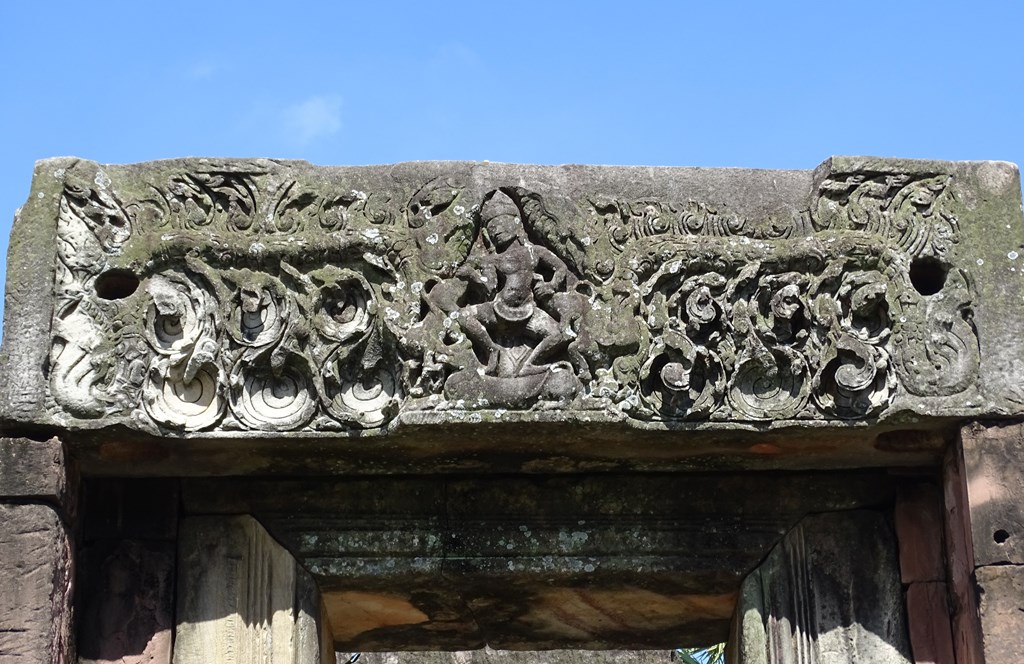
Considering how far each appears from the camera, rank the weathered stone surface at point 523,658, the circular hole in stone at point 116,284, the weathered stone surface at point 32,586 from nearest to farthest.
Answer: the weathered stone surface at point 32,586, the circular hole in stone at point 116,284, the weathered stone surface at point 523,658

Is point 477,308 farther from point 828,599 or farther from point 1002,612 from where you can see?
point 1002,612

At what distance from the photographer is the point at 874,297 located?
269 inches

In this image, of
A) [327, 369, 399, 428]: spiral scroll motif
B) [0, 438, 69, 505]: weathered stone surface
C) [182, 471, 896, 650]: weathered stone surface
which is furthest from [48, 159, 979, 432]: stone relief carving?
[182, 471, 896, 650]: weathered stone surface

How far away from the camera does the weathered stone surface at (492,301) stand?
665 cm

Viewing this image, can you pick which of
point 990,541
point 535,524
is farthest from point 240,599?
point 990,541

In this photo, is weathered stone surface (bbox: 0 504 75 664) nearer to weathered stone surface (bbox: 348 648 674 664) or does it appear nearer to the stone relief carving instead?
the stone relief carving

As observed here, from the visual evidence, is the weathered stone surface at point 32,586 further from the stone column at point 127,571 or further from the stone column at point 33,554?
the stone column at point 127,571

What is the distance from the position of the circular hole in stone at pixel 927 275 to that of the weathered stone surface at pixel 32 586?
3.66 m

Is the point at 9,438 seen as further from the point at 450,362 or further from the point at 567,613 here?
the point at 567,613

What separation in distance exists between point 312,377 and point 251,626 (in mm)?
1177

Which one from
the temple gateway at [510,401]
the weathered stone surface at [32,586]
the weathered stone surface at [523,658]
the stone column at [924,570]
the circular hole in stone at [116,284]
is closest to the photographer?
the weathered stone surface at [32,586]

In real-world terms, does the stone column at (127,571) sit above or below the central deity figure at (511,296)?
below

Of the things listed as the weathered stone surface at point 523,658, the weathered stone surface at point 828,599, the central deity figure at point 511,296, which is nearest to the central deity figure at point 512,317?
the central deity figure at point 511,296

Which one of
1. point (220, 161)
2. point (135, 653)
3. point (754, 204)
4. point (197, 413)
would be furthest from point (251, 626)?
point (754, 204)
